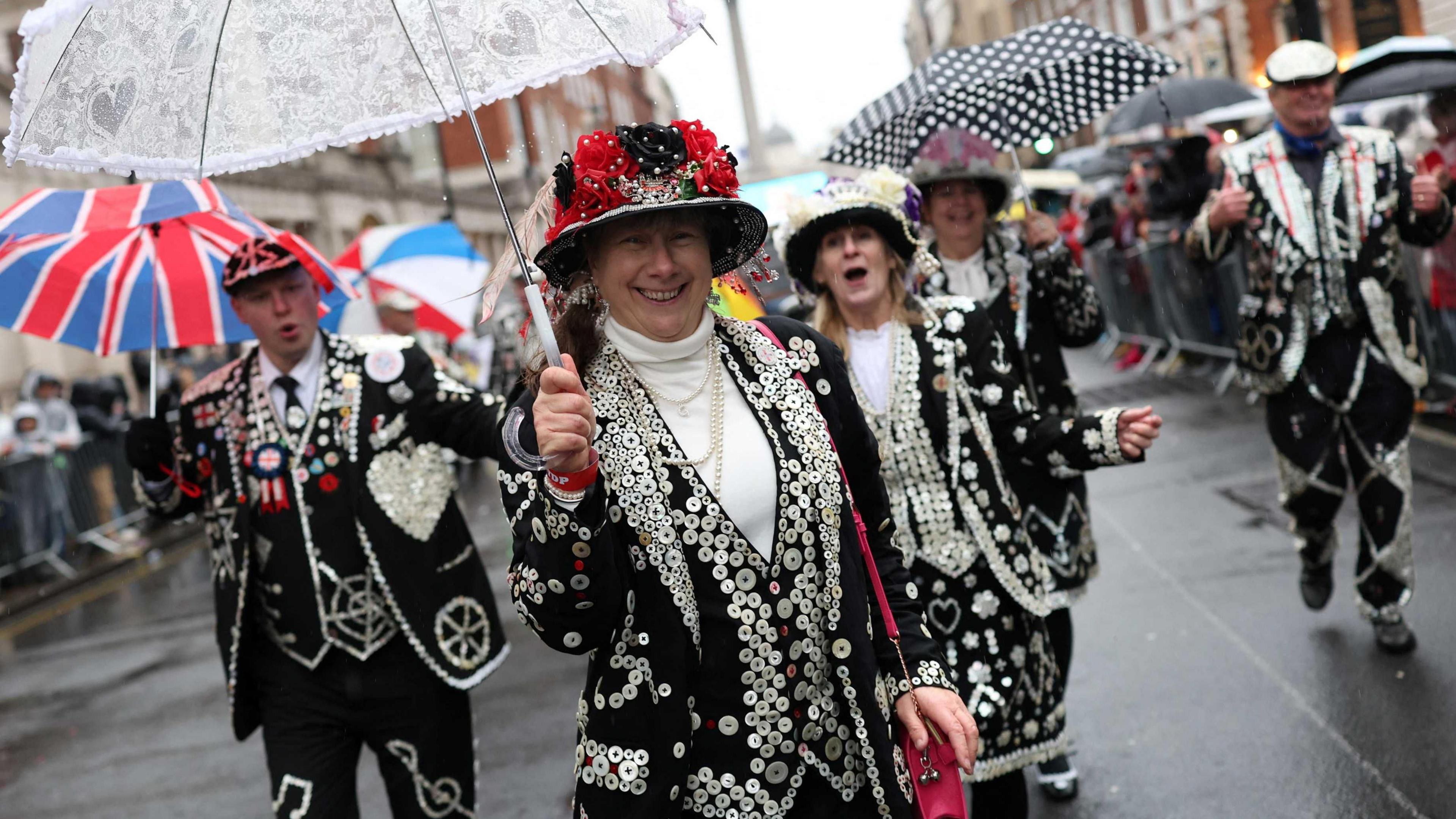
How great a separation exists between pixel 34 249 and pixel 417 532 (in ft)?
4.71

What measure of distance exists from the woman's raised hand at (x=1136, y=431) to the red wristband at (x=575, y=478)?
1789 millimetres

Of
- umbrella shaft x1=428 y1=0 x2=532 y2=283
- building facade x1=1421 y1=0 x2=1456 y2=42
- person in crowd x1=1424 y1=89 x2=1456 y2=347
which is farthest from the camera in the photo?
building facade x1=1421 y1=0 x2=1456 y2=42

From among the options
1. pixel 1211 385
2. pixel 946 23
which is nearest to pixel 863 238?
pixel 1211 385

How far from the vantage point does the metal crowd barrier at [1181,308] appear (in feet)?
30.6

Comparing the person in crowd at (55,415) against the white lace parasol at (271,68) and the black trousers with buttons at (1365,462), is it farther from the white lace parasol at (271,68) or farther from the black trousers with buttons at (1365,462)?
the white lace parasol at (271,68)

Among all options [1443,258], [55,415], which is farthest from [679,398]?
[55,415]

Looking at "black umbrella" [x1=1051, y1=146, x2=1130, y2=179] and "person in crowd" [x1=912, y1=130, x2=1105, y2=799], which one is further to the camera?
"black umbrella" [x1=1051, y1=146, x2=1130, y2=179]

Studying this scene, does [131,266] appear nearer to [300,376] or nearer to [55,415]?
[300,376]

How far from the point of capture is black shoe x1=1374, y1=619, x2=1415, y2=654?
5.20 metres

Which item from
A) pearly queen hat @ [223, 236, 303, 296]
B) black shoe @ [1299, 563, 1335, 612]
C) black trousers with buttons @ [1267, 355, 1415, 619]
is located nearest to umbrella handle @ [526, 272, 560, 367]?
pearly queen hat @ [223, 236, 303, 296]

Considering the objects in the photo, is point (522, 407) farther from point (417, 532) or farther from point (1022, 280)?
point (1022, 280)

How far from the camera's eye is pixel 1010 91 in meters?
5.08

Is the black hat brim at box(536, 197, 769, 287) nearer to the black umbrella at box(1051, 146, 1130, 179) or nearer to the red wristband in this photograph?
the red wristband

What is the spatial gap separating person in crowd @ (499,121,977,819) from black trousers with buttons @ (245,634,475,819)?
56.3 inches
